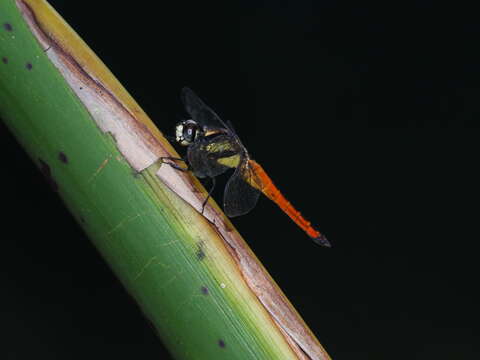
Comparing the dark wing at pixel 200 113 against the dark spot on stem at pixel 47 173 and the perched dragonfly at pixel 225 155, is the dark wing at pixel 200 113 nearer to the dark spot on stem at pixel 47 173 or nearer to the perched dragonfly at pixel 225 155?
the perched dragonfly at pixel 225 155

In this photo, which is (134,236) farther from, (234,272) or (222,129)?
(222,129)

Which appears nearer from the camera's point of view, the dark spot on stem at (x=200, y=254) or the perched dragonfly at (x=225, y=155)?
the dark spot on stem at (x=200, y=254)

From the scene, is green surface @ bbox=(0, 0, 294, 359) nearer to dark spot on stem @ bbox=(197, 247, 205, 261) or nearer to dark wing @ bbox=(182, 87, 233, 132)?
dark spot on stem @ bbox=(197, 247, 205, 261)

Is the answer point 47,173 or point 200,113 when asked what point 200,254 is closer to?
point 47,173

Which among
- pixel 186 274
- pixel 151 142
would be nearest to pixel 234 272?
pixel 186 274

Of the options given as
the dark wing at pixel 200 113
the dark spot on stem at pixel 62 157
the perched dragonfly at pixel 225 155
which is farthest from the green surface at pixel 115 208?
the dark wing at pixel 200 113

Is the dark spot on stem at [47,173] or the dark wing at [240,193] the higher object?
the dark spot on stem at [47,173]
